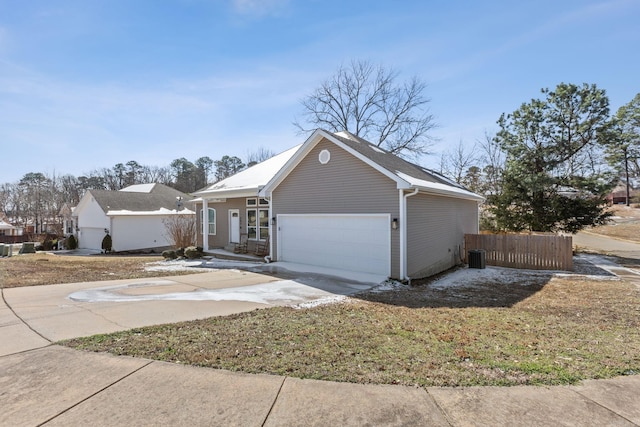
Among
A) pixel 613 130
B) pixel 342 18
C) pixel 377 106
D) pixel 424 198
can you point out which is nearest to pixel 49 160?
pixel 377 106

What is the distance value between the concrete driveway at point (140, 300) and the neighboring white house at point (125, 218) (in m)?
19.0

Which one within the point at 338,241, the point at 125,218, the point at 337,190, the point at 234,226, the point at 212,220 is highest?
the point at 337,190

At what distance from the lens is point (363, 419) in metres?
2.74

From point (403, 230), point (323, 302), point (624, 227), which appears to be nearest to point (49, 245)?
point (323, 302)

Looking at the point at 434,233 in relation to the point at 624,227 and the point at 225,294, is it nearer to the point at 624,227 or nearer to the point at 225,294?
the point at 225,294

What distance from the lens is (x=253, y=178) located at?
16625 millimetres

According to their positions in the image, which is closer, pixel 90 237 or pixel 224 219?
pixel 224 219

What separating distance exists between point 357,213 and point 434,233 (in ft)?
11.0

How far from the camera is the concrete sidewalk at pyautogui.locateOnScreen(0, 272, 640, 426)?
274 cm

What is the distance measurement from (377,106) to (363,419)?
30593 millimetres

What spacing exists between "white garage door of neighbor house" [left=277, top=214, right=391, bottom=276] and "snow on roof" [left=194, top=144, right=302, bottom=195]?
307cm

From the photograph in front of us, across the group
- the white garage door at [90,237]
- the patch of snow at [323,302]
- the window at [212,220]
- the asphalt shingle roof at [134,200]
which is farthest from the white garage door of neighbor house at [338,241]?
the white garage door at [90,237]

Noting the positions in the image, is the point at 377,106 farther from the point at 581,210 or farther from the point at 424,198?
the point at 424,198

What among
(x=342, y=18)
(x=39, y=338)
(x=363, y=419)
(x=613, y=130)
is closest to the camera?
(x=363, y=419)
